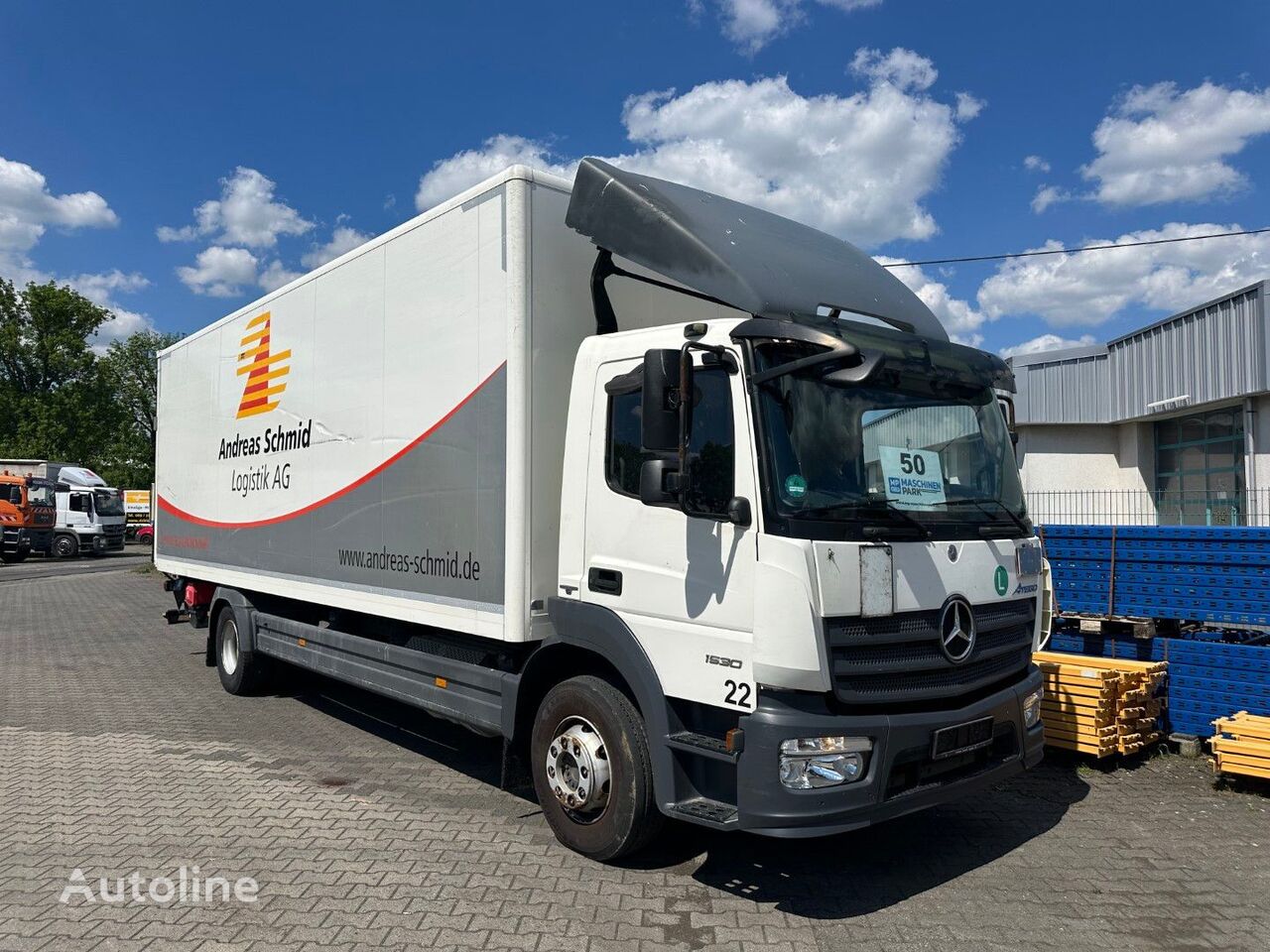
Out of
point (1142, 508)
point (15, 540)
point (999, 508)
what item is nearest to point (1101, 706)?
point (999, 508)

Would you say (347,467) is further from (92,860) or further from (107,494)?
(107,494)

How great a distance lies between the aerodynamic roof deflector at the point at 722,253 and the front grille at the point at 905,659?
1463 millimetres

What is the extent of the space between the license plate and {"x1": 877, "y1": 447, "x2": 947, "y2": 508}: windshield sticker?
1.01m

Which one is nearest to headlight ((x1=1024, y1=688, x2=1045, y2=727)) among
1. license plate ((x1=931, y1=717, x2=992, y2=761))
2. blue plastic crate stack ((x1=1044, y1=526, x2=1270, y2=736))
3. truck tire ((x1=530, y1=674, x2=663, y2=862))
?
license plate ((x1=931, y1=717, x2=992, y2=761))

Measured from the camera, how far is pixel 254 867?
4.49 metres

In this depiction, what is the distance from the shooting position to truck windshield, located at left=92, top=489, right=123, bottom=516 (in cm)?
3447

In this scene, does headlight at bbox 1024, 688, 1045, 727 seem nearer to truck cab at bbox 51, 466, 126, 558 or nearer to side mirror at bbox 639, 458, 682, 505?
side mirror at bbox 639, 458, 682, 505

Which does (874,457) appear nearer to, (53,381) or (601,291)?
(601,291)

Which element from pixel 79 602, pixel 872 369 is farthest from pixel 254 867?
pixel 79 602

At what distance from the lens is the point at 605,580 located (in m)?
4.37

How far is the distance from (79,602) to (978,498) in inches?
766

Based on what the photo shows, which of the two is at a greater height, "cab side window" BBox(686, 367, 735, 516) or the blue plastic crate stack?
"cab side window" BBox(686, 367, 735, 516)

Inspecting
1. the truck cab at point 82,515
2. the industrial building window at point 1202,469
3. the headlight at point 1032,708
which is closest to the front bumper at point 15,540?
the truck cab at point 82,515

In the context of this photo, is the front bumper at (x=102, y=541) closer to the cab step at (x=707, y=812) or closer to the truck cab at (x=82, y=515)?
the truck cab at (x=82, y=515)
